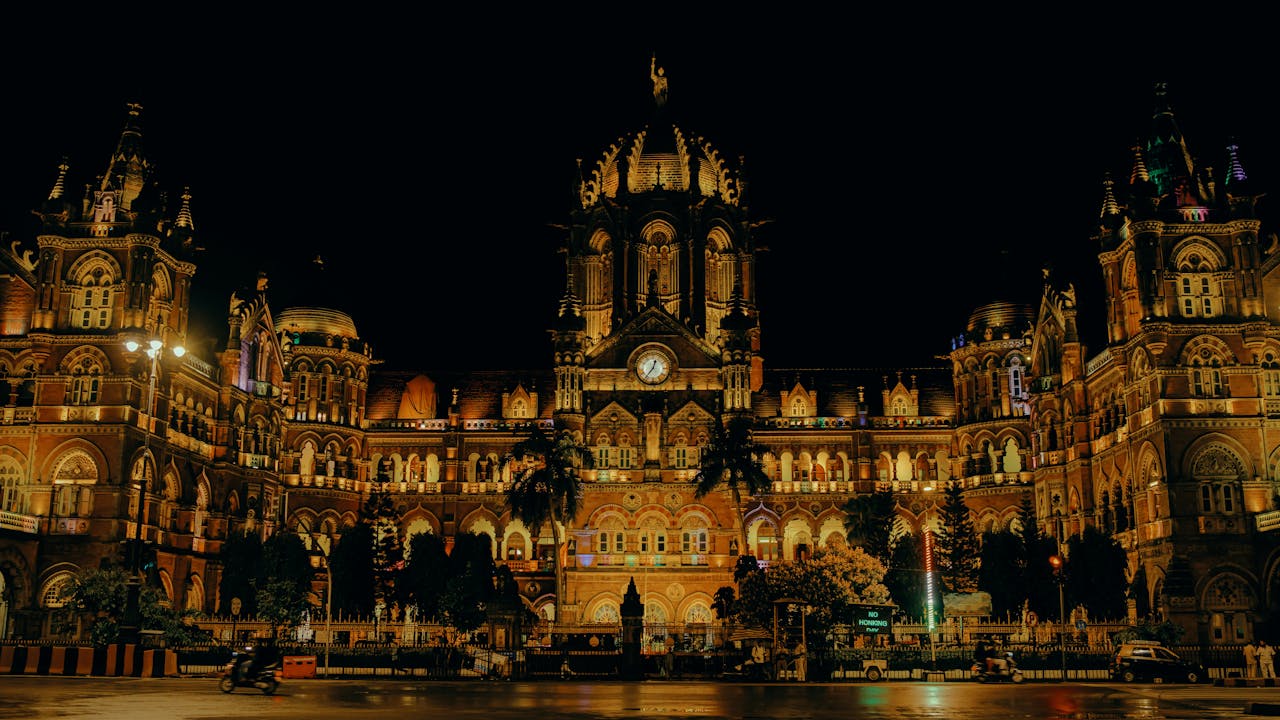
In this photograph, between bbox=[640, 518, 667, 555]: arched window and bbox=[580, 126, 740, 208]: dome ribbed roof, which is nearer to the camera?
bbox=[640, 518, 667, 555]: arched window

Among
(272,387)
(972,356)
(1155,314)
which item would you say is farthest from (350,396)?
(1155,314)

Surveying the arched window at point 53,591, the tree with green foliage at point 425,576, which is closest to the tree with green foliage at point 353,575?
the tree with green foliage at point 425,576

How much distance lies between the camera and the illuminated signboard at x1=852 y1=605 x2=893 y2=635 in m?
55.7

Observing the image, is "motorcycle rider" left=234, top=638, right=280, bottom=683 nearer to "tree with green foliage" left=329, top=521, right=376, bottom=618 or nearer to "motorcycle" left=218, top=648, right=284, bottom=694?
"motorcycle" left=218, top=648, right=284, bottom=694

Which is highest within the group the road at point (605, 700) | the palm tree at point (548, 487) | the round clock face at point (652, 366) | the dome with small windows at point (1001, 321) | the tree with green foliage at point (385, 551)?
the dome with small windows at point (1001, 321)

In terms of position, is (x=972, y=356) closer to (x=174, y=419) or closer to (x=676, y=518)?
(x=676, y=518)

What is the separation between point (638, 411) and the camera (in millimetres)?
84500

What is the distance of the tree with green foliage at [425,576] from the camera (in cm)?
7162

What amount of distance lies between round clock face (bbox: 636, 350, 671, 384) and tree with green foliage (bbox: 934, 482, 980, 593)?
2085 centimetres

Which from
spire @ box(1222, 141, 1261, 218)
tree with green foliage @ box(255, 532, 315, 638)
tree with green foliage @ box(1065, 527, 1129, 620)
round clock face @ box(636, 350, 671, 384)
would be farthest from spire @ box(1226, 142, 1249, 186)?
tree with green foliage @ box(255, 532, 315, 638)

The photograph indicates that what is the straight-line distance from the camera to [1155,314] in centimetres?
6331

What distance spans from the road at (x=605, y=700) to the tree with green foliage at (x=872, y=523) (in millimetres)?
32445

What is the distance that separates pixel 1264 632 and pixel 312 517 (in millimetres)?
60145

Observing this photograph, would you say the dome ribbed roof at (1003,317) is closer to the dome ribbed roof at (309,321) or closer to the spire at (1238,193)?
the spire at (1238,193)
